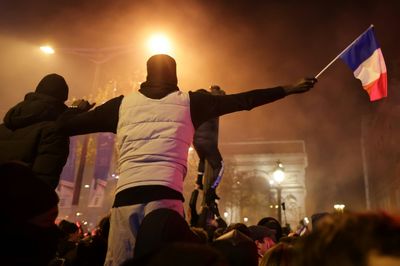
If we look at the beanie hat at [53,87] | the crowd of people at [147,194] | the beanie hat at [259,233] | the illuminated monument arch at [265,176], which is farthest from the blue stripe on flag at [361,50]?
the illuminated monument arch at [265,176]

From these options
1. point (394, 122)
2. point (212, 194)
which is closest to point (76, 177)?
point (212, 194)

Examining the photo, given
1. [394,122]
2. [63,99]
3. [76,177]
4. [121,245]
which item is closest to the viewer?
[121,245]

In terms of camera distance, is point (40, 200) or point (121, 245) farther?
point (121, 245)

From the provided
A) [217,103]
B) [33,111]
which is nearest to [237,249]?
[217,103]

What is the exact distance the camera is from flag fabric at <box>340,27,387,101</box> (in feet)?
21.8

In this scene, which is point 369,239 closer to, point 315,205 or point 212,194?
point 212,194

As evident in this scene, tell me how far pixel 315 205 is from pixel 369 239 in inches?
2417

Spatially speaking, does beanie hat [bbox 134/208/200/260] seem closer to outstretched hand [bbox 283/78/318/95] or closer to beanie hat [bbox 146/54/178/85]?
beanie hat [bbox 146/54/178/85]

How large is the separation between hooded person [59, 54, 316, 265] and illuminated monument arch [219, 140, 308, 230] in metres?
45.6

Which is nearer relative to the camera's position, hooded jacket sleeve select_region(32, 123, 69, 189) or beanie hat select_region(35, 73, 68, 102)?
hooded jacket sleeve select_region(32, 123, 69, 189)

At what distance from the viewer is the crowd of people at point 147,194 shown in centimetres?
121

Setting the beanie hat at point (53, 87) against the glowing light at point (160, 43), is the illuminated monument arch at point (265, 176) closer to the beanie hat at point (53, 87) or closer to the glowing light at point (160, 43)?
the glowing light at point (160, 43)

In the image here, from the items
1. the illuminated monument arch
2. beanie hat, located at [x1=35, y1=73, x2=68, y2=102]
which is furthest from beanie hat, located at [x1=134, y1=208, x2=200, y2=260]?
the illuminated monument arch

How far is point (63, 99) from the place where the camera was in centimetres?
410
